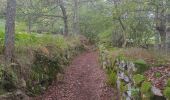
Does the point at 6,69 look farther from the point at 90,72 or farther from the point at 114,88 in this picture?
the point at 90,72

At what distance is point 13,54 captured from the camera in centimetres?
902

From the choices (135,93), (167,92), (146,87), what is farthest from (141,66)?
(167,92)

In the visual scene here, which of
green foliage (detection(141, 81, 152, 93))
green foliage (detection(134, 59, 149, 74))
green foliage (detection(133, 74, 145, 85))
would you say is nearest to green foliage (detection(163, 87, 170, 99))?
green foliage (detection(141, 81, 152, 93))

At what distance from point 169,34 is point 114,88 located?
18.5 ft

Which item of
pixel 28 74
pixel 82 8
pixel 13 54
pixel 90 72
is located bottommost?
pixel 90 72

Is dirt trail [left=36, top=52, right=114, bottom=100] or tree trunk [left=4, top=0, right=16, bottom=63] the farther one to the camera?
dirt trail [left=36, top=52, right=114, bottom=100]

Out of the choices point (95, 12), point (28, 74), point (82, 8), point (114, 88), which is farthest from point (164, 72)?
point (82, 8)

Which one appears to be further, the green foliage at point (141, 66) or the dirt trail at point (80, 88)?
the dirt trail at point (80, 88)

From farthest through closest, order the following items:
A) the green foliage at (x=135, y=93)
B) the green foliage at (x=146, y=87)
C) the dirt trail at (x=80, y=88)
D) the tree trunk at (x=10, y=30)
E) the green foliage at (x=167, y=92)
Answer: the dirt trail at (x=80, y=88)
the tree trunk at (x=10, y=30)
the green foliage at (x=135, y=93)
the green foliage at (x=146, y=87)
the green foliage at (x=167, y=92)

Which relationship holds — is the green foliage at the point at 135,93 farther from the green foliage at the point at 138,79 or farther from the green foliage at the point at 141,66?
the green foliage at the point at 141,66

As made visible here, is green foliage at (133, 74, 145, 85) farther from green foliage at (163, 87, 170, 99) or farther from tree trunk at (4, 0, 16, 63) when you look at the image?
tree trunk at (4, 0, 16, 63)

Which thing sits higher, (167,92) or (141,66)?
(141,66)

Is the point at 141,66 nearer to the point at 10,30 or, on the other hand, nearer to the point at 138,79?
the point at 138,79

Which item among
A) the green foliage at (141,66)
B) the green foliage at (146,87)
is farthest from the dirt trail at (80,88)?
the green foliage at (146,87)
